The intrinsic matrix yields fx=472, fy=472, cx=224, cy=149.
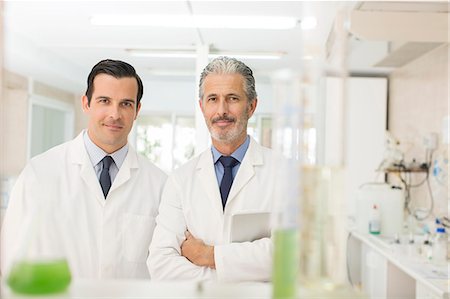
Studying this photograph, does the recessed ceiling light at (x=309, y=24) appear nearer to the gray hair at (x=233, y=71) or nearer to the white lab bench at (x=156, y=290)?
the white lab bench at (x=156, y=290)

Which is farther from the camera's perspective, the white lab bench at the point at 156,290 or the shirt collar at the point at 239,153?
the shirt collar at the point at 239,153

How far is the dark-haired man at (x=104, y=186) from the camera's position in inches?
29.9

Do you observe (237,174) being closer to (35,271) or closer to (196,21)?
(196,21)

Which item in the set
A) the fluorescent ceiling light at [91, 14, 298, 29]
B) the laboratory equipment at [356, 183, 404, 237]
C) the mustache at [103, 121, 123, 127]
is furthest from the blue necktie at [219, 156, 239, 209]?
the laboratory equipment at [356, 183, 404, 237]

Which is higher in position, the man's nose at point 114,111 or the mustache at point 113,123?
the man's nose at point 114,111

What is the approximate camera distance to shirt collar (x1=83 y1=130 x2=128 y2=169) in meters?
0.83

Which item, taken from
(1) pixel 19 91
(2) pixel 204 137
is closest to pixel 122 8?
(1) pixel 19 91

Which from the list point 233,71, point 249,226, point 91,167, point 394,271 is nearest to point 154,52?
point 233,71

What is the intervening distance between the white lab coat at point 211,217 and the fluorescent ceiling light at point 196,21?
0.36 metres

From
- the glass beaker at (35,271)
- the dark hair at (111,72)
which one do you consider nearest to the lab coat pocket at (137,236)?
the dark hair at (111,72)

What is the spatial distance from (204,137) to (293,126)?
64 cm

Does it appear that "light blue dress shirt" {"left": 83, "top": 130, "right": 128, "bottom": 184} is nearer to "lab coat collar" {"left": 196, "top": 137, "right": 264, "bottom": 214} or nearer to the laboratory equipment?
"lab coat collar" {"left": 196, "top": 137, "right": 264, "bottom": 214}

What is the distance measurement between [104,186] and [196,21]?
0.52 m

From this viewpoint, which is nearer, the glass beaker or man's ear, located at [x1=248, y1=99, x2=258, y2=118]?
the glass beaker
